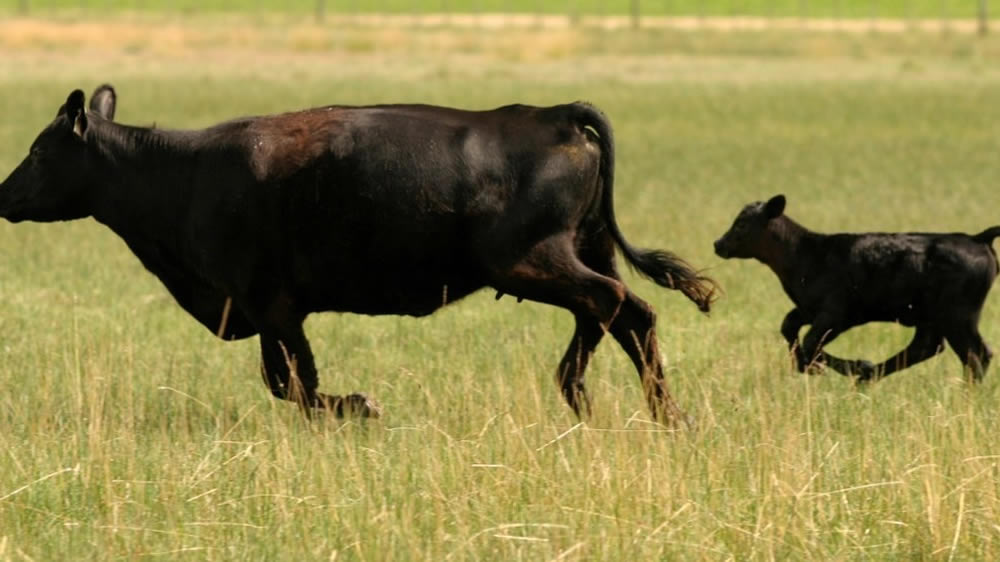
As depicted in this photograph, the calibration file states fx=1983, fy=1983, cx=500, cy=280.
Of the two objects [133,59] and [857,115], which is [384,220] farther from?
[133,59]

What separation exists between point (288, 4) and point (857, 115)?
64689 mm

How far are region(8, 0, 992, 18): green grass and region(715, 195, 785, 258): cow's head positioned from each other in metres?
76.4

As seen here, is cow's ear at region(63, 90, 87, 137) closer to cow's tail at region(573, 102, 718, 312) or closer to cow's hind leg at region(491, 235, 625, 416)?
cow's hind leg at region(491, 235, 625, 416)

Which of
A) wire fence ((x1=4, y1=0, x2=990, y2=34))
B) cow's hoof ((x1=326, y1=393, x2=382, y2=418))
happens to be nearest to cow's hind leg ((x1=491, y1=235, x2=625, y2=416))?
cow's hoof ((x1=326, y1=393, x2=382, y2=418))

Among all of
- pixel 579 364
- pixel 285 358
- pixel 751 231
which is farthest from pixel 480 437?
pixel 751 231

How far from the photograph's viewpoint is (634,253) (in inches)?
365

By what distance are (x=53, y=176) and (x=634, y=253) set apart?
2.87m

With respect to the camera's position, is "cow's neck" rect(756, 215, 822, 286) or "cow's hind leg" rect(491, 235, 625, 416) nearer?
"cow's hind leg" rect(491, 235, 625, 416)

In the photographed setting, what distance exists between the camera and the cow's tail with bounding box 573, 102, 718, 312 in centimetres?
911

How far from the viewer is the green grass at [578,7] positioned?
90.1m

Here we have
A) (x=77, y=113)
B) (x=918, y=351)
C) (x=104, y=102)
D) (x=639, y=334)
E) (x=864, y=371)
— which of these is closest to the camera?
(x=639, y=334)

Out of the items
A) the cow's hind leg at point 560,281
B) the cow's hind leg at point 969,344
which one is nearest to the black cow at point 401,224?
the cow's hind leg at point 560,281

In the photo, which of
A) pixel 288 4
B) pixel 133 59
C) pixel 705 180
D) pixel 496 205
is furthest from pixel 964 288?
pixel 288 4

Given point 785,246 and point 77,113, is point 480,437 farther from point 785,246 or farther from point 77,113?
point 785,246
